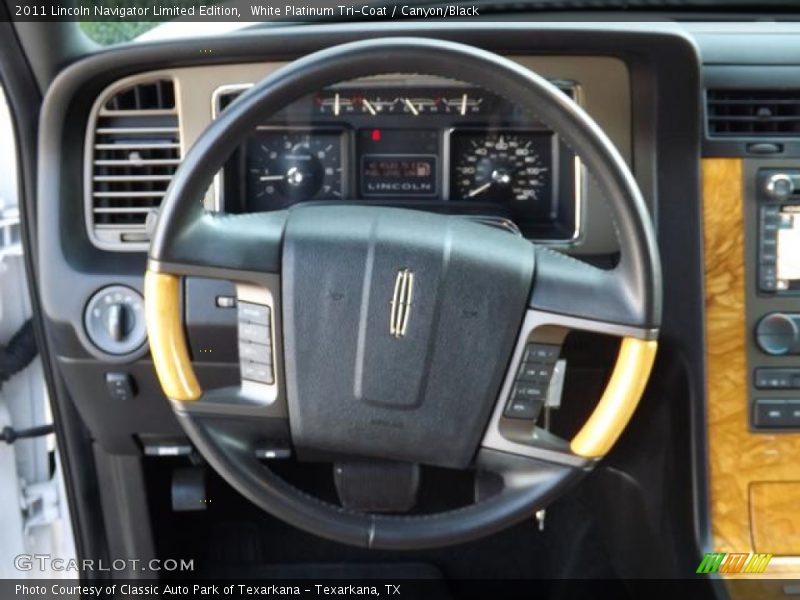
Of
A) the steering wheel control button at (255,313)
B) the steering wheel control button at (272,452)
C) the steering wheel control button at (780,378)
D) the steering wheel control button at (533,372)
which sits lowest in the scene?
the steering wheel control button at (272,452)

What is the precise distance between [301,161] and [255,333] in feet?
1.09

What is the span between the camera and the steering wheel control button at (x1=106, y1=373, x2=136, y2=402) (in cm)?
140

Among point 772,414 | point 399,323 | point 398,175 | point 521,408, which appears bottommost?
point 772,414

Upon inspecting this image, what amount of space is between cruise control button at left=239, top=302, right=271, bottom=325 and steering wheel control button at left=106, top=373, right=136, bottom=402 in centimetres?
32

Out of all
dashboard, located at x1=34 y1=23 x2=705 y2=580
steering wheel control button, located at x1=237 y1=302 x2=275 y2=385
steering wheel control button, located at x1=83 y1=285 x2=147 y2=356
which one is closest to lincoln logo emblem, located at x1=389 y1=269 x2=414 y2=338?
steering wheel control button, located at x1=237 y1=302 x2=275 y2=385

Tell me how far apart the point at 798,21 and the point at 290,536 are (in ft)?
4.31

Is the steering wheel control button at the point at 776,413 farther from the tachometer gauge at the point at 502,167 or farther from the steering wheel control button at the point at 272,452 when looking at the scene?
the steering wheel control button at the point at 272,452

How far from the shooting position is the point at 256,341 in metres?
1.17

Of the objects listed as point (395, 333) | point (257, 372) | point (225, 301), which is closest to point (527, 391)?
point (395, 333)

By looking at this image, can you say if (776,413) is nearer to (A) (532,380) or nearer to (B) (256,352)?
(A) (532,380)

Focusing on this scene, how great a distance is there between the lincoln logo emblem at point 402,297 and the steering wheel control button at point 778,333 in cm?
55

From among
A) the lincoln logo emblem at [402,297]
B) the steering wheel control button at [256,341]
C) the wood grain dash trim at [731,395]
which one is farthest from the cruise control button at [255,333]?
the wood grain dash trim at [731,395]

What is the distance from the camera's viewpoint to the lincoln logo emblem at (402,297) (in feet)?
3.70

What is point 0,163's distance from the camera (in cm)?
159
